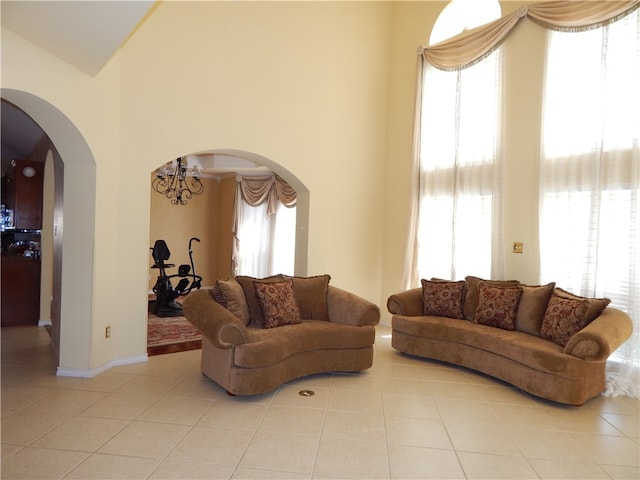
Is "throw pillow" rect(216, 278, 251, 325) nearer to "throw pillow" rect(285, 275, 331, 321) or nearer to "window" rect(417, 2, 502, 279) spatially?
"throw pillow" rect(285, 275, 331, 321)

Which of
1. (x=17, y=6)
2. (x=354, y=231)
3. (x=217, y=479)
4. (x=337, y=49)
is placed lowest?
(x=217, y=479)

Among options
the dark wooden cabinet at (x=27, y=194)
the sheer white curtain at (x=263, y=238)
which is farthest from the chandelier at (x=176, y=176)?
the dark wooden cabinet at (x=27, y=194)

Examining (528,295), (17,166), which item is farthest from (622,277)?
(17,166)

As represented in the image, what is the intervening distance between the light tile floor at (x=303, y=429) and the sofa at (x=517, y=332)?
0.21 metres

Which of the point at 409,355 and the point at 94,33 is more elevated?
the point at 94,33

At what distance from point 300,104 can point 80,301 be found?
340 cm

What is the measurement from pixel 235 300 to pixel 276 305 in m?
0.40

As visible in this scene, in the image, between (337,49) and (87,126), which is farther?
(337,49)

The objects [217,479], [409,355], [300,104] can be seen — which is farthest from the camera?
[300,104]

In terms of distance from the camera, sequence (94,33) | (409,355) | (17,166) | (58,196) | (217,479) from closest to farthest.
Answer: (217,479) → (94,33) → (58,196) → (409,355) → (17,166)

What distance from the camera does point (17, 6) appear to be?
8.44 ft

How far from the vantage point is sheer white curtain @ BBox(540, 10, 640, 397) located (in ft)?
13.0

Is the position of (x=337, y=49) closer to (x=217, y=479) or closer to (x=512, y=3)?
(x=512, y=3)

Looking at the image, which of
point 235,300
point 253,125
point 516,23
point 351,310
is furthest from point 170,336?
point 516,23
